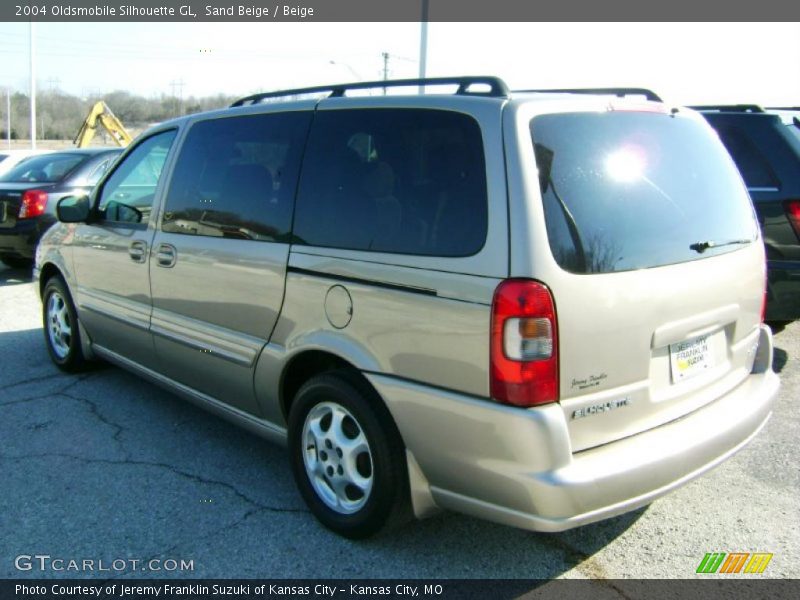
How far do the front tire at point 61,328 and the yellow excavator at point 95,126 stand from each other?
58.4ft

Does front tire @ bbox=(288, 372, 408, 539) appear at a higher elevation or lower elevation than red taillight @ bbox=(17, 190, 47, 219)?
lower

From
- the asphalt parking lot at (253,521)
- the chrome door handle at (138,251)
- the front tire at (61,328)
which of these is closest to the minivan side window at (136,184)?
the chrome door handle at (138,251)

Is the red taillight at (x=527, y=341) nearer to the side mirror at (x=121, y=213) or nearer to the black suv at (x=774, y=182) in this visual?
the side mirror at (x=121, y=213)

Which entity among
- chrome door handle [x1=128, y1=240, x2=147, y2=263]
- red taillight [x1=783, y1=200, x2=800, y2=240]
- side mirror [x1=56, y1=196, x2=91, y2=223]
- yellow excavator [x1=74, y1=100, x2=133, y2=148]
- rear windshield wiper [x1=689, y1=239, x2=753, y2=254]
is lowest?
chrome door handle [x1=128, y1=240, x2=147, y2=263]

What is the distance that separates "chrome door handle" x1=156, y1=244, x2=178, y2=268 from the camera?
3960 millimetres

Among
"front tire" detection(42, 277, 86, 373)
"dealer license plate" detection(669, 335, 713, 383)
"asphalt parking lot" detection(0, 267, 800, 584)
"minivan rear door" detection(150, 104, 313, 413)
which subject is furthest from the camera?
"front tire" detection(42, 277, 86, 373)

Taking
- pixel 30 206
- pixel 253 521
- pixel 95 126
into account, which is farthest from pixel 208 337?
pixel 95 126

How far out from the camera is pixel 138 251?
4293 mm

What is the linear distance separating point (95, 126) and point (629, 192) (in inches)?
957

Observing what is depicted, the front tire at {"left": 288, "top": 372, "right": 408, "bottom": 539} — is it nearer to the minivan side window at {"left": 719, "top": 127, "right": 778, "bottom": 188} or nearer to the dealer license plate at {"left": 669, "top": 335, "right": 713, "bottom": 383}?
the dealer license plate at {"left": 669, "top": 335, "right": 713, "bottom": 383}

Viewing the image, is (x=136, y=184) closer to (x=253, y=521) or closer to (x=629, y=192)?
(x=253, y=521)

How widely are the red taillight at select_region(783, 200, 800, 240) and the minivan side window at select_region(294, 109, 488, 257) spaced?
3543 mm

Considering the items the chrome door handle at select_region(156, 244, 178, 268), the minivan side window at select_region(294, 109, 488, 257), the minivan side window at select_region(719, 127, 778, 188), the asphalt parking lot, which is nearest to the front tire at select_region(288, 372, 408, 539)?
the asphalt parking lot

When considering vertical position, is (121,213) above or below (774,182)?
below
